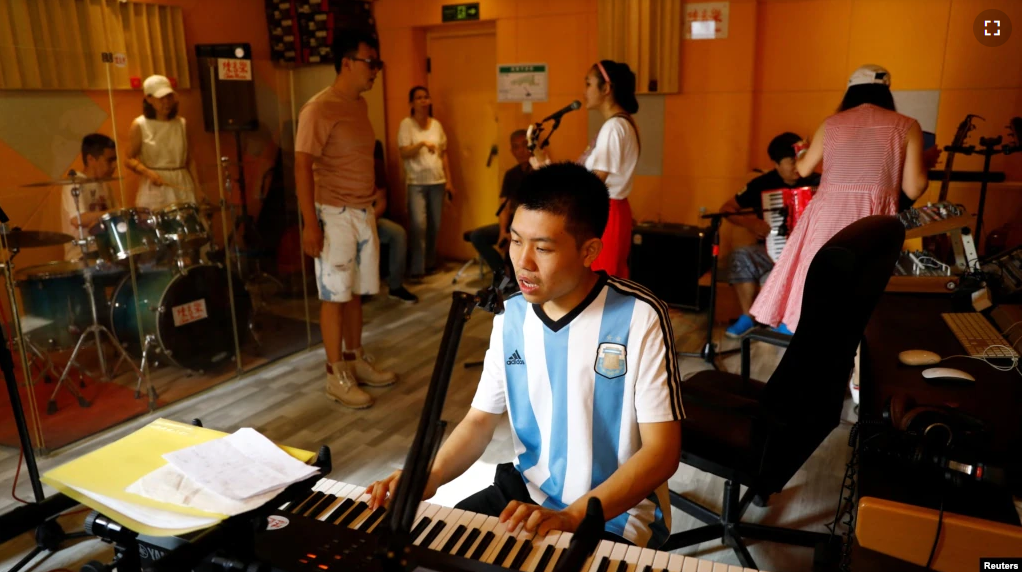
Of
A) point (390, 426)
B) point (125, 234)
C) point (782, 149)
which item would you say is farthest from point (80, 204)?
point (782, 149)

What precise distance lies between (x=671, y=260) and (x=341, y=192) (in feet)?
7.87

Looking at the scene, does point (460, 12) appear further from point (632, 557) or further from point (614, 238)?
point (632, 557)

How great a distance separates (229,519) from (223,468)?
0.13 m

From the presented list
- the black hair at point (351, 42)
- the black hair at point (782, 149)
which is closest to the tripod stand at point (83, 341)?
the black hair at point (351, 42)

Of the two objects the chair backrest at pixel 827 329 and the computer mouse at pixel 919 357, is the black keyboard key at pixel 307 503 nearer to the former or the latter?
the chair backrest at pixel 827 329

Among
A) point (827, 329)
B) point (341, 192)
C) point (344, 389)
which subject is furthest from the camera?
point (344, 389)

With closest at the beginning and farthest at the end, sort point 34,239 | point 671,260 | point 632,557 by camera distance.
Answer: point 632,557 < point 34,239 < point 671,260

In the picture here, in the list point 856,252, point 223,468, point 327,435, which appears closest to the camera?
point 223,468

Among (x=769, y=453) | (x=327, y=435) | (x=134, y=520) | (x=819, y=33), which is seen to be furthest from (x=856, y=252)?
(x=819, y=33)

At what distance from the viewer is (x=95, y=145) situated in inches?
124

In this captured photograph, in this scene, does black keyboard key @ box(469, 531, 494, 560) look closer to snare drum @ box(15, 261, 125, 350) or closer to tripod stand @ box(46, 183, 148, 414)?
snare drum @ box(15, 261, 125, 350)

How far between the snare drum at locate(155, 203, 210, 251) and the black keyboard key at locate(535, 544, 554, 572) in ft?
9.60

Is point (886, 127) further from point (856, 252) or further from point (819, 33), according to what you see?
point (819, 33)

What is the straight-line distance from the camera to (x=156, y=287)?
11.4 feet
